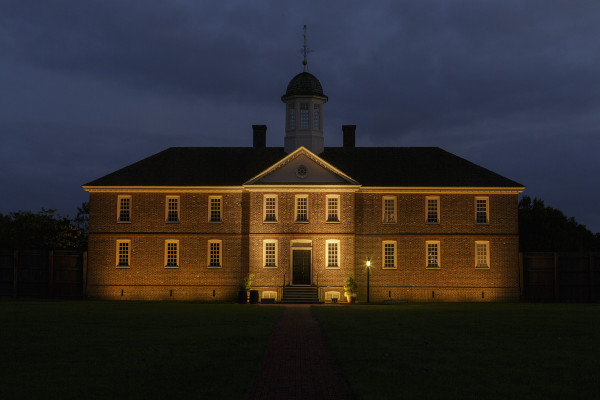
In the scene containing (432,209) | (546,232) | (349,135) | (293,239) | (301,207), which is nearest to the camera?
(293,239)

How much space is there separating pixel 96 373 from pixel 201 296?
91.8 ft

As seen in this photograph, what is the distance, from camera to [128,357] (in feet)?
43.0

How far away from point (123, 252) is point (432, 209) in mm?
18868

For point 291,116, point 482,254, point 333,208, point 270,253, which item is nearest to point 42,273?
point 270,253

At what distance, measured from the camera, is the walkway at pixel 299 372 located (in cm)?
988

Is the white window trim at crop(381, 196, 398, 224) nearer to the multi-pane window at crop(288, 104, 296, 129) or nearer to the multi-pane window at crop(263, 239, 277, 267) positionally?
the multi-pane window at crop(263, 239, 277, 267)

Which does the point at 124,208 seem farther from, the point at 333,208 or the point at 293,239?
the point at 333,208

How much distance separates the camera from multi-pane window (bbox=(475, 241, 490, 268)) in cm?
3894

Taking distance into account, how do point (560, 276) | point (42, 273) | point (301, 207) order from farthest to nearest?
1. point (301, 207)
2. point (42, 273)
3. point (560, 276)

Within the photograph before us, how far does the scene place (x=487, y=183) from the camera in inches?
1547

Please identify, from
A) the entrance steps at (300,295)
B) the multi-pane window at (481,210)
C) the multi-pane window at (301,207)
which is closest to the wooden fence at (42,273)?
the entrance steps at (300,295)

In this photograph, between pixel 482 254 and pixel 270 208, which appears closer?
pixel 270 208

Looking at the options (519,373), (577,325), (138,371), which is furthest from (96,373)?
(577,325)

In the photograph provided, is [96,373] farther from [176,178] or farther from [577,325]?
[176,178]
